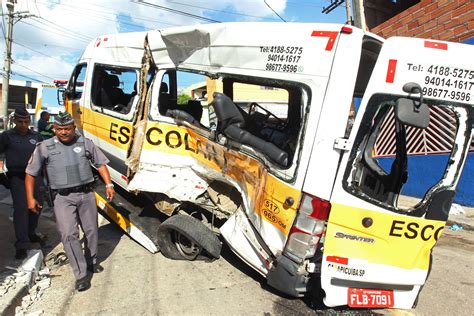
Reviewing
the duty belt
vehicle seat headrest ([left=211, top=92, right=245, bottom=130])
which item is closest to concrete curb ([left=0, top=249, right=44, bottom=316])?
the duty belt

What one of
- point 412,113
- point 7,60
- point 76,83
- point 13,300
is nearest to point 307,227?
point 412,113

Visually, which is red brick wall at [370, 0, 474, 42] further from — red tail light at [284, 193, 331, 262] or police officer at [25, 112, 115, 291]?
police officer at [25, 112, 115, 291]

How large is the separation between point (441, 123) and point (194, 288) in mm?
6698

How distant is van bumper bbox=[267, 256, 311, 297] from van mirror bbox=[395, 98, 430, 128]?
1395 millimetres

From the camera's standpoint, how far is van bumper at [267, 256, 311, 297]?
2965 mm

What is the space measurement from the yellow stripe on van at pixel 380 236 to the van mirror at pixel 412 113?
29.4 inches

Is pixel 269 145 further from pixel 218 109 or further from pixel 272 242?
pixel 272 242

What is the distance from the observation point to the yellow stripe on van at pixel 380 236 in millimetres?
2807

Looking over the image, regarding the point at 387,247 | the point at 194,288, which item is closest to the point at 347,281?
the point at 387,247

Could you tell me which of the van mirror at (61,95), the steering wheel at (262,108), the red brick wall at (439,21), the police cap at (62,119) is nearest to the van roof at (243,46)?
the steering wheel at (262,108)

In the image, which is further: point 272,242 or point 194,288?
point 194,288

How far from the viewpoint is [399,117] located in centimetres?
248

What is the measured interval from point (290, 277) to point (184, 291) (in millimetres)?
1202

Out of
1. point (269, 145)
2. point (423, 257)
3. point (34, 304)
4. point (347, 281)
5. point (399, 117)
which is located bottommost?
point (34, 304)
